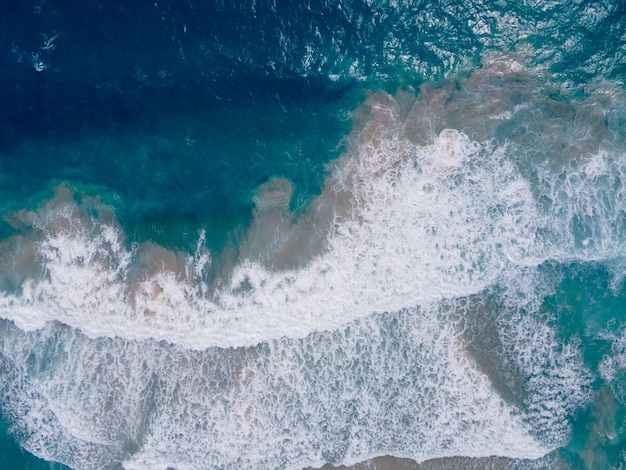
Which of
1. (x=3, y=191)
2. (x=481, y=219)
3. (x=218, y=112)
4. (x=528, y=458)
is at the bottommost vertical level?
(x=528, y=458)

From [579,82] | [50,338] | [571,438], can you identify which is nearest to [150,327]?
[50,338]

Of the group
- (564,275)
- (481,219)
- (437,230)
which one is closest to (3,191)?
(437,230)

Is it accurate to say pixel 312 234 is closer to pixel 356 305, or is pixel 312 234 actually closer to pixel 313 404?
pixel 356 305

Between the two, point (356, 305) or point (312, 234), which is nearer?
point (356, 305)

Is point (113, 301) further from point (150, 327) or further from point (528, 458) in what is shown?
point (528, 458)

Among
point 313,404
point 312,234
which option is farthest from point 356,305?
point 313,404

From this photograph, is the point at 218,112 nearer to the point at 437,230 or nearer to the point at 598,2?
the point at 437,230

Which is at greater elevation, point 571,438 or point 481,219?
point 481,219
